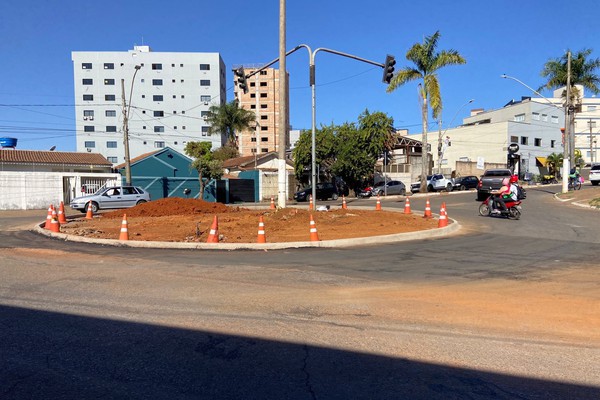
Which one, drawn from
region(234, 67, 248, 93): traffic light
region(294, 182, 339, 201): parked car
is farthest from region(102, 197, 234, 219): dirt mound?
region(294, 182, 339, 201): parked car

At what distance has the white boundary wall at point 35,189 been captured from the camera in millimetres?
29297

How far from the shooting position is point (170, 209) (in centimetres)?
2122

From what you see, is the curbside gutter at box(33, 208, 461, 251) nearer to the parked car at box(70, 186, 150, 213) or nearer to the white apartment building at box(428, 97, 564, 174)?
the parked car at box(70, 186, 150, 213)

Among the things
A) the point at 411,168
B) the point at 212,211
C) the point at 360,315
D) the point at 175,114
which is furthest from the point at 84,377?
the point at 175,114

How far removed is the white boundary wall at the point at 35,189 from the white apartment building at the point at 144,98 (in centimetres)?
5159

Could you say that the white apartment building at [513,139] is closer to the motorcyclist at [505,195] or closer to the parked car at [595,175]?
the parked car at [595,175]

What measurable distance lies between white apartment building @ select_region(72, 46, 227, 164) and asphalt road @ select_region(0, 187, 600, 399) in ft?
260

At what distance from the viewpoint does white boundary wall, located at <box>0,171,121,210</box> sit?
29.3 meters

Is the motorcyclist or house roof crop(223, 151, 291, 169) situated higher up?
house roof crop(223, 151, 291, 169)

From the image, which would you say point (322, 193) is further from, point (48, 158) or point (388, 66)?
point (48, 158)

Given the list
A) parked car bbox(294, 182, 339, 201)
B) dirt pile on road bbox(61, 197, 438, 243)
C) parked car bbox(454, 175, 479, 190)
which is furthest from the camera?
parked car bbox(454, 175, 479, 190)

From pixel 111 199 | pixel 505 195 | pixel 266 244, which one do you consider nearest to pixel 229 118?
pixel 111 199

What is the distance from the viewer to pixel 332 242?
1162 centimetres

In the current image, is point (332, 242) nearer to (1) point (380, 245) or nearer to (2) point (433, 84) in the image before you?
(1) point (380, 245)
